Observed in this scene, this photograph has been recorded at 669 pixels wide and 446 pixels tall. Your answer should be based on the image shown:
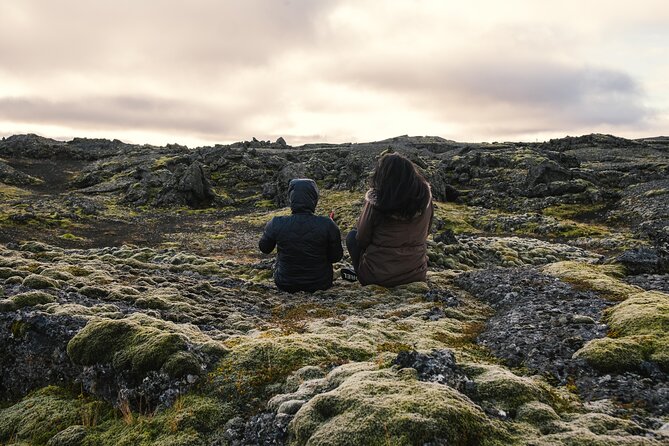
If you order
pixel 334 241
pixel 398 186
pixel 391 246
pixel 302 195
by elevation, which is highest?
pixel 398 186

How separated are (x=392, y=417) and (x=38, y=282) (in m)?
13.0

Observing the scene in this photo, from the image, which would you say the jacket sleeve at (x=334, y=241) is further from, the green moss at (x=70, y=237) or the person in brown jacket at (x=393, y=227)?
the green moss at (x=70, y=237)

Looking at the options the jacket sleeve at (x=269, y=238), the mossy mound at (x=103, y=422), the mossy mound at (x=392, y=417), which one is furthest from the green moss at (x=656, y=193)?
the mossy mound at (x=103, y=422)

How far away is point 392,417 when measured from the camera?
607 centimetres

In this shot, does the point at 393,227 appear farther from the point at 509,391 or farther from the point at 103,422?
the point at 103,422

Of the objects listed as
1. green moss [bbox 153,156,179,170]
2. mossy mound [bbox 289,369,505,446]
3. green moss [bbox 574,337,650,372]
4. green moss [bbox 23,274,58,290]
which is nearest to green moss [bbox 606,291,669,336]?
green moss [bbox 574,337,650,372]

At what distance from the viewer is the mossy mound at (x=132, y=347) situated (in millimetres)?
8547

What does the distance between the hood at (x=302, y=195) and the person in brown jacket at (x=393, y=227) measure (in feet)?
6.20

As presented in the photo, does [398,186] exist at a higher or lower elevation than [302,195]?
higher

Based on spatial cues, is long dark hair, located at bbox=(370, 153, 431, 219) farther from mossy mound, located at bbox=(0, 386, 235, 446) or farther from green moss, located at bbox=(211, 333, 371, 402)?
mossy mound, located at bbox=(0, 386, 235, 446)

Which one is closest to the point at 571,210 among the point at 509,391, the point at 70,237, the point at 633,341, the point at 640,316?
the point at 640,316

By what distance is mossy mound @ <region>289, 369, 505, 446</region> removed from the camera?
19.1ft

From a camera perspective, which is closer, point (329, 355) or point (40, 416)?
point (40, 416)

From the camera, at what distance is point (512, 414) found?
6.63 meters
